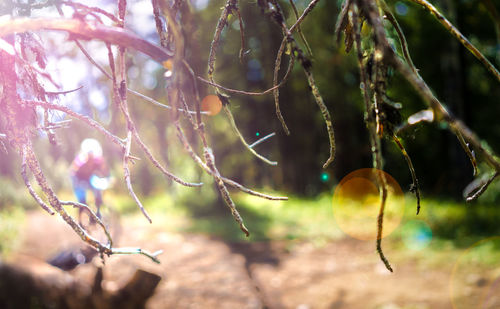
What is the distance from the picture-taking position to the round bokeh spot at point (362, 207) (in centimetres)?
1190

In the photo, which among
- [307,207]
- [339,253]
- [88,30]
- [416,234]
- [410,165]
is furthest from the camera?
[307,207]

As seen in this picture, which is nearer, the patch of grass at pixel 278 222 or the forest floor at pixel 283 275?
the forest floor at pixel 283 275

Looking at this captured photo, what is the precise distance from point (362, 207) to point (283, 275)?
7.12 meters

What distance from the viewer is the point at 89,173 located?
847cm

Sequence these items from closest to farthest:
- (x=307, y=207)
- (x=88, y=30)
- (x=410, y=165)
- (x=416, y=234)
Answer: (x=88, y=30) < (x=410, y=165) < (x=416, y=234) < (x=307, y=207)

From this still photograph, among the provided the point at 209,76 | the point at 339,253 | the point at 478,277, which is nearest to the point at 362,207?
the point at 339,253

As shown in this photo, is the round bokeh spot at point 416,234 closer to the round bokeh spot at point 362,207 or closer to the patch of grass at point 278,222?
the round bokeh spot at point 362,207

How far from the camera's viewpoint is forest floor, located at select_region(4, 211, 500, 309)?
658cm

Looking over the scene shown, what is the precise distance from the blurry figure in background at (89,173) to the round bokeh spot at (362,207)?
20.0 ft

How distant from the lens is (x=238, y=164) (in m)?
22.4

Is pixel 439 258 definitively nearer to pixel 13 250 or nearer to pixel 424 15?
pixel 13 250

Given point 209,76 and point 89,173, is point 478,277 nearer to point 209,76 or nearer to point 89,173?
point 209,76

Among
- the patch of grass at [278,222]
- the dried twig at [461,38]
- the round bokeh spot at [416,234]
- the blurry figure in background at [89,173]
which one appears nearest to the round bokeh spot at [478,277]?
the round bokeh spot at [416,234]

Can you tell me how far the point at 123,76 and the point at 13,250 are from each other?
959 cm
